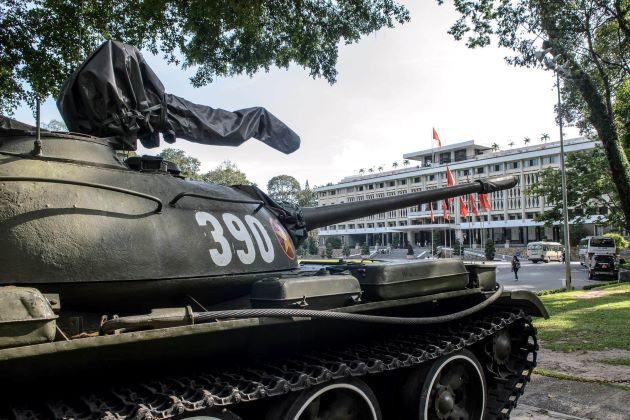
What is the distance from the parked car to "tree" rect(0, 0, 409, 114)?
22.8 metres

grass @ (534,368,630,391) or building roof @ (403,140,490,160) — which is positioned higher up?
building roof @ (403,140,490,160)

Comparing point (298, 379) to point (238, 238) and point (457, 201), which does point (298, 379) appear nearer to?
Answer: point (238, 238)

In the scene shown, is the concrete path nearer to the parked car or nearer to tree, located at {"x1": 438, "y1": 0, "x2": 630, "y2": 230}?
tree, located at {"x1": 438, "y1": 0, "x2": 630, "y2": 230}

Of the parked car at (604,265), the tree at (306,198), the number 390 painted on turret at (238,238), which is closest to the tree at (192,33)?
the number 390 painted on turret at (238,238)

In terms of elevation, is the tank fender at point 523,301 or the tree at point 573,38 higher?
the tree at point 573,38

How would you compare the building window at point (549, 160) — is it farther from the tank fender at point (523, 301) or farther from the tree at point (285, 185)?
the tank fender at point (523, 301)

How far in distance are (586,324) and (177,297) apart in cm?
1104

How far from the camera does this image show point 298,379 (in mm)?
3418

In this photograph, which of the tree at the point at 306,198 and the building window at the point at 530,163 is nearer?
the building window at the point at 530,163

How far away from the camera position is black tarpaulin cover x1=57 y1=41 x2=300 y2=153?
414 cm

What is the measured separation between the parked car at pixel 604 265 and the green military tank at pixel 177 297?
27.7 m

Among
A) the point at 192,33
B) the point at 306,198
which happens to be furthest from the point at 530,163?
the point at 192,33

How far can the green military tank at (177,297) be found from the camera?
2.87 m

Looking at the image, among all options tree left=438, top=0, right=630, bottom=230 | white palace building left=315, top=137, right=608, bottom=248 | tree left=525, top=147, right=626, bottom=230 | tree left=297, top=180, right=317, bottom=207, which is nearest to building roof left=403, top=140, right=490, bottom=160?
white palace building left=315, top=137, right=608, bottom=248
